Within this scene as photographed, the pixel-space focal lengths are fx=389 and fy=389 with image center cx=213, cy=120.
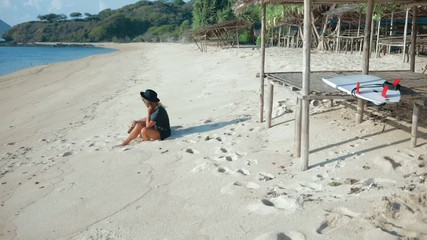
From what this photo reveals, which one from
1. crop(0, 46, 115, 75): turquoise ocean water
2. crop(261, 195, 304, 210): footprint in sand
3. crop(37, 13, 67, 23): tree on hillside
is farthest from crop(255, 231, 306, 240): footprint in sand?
crop(37, 13, 67, 23): tree on hillside

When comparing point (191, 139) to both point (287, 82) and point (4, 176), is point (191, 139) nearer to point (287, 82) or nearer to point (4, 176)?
point (287, 82)

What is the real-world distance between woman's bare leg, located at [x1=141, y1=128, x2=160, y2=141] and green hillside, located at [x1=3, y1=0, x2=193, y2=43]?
68406mm

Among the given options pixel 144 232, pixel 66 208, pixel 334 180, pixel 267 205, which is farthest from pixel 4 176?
pixel 334 180

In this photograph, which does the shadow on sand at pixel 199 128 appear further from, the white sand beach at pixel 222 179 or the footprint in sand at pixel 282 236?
the footprint in sand at pixel 282 236

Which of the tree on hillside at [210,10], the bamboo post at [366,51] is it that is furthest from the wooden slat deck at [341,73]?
the tree on hillside at [210,10]

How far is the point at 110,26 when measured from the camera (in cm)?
9050

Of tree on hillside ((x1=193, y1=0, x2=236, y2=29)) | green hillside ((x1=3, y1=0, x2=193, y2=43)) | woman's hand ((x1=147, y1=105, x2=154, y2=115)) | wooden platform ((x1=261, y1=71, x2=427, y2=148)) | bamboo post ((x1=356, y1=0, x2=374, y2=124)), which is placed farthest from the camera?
green hillside ((x1=3, y1=0, x2=193, y2=43))

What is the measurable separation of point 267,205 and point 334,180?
95 centimetres

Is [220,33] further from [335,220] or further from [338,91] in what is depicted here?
[335,220]

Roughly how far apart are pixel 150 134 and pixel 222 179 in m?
2.24

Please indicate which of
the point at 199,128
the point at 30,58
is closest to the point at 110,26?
the point at 30,58

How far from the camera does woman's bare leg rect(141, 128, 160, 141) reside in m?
6.43

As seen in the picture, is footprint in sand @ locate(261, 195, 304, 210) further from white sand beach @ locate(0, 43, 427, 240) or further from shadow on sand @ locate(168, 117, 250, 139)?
shadow on sand @ locate(168, 117, 250, 139)

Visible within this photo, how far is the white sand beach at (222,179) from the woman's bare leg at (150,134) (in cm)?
15
